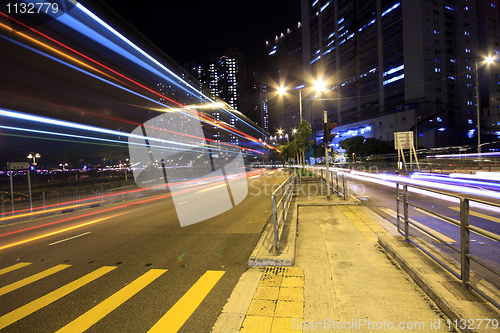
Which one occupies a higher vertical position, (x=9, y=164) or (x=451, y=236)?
(x=9, y=164)

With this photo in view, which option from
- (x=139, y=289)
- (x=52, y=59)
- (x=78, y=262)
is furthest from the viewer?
(x=52, y=59)

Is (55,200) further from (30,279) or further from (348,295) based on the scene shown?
(348,295)

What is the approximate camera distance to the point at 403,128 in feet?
239

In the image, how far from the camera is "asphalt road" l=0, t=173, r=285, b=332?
3254 mm

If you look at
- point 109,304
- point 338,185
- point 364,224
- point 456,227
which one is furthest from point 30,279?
point 338,185

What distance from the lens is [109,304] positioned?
11.9 ft

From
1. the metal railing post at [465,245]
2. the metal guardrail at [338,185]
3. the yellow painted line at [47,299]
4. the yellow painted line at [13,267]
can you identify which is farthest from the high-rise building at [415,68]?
the yellow painted line at [13,267]

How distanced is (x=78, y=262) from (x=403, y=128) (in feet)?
285

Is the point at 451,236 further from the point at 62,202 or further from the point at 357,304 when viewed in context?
the point at 62,202

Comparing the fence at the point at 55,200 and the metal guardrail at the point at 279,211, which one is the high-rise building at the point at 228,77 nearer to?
the fence at the point at 55,200

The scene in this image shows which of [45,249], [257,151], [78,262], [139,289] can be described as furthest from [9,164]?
[257,151]

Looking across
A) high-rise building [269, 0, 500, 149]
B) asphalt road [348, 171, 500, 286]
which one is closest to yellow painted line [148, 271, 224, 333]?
asphalt road [348, 171, 500, 286]

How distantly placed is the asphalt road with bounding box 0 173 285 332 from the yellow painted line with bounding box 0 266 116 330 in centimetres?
2

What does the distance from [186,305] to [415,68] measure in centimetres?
9185
